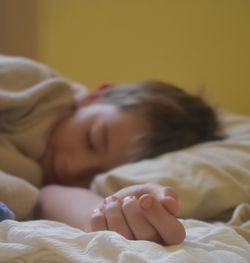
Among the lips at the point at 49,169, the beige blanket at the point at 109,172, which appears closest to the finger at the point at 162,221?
the beige blanket at the point at 109,172

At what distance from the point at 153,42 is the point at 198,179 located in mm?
1059

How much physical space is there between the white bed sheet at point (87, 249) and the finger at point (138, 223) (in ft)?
0.12

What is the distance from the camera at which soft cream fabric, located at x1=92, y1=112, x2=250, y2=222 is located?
2.22 ft

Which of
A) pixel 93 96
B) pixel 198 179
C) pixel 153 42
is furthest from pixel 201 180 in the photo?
pixel 153 42

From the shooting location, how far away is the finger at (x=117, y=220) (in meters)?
0.47

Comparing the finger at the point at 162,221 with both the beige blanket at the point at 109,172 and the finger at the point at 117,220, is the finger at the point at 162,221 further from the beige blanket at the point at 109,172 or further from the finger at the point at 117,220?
the beige blanket at the point at 109,172

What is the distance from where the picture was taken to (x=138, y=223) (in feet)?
1.52

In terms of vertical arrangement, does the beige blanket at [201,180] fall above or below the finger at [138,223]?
below

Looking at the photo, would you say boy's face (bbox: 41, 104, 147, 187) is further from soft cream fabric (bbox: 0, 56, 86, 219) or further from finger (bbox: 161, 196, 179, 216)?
finger (bbox: 161, 196, 179, 216)

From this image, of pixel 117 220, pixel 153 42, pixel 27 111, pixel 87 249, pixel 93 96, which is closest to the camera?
pixel 87 249

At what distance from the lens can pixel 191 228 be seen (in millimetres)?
512

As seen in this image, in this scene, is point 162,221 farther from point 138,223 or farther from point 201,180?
point 201,180

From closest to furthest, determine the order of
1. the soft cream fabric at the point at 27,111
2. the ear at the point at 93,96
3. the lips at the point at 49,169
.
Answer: the soft cream fabric at the point at 27,111 < the lips at the point at 49,169 < the ear at the point at 93,96

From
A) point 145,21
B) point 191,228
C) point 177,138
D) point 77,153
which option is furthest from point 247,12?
point 191,228
